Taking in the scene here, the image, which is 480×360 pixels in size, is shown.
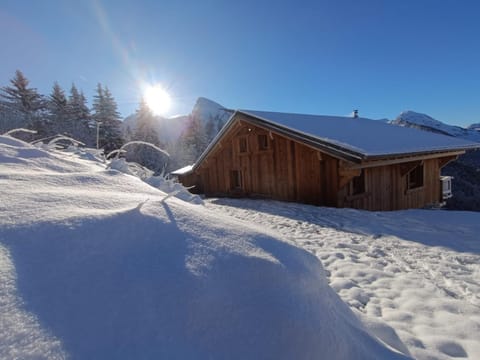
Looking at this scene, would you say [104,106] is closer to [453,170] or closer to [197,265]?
[197,265]

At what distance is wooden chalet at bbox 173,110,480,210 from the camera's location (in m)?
7.43

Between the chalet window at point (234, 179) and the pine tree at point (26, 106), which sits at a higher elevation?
the pine tree at point (26, 106)

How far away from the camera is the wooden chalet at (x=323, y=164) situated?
293 inches

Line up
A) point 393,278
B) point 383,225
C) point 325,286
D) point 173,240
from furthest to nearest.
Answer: point 383,225, point 393,278, point 325,286, point 173,240

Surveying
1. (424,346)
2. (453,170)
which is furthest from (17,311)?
(453,170)

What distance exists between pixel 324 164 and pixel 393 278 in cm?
540

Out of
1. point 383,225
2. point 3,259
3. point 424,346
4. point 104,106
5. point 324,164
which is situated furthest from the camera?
point 104,106

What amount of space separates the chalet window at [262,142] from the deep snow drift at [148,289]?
8.40m

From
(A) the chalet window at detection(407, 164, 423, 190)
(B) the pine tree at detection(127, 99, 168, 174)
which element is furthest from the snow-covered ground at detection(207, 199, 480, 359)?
(B) the pine tree at detection(127, 99, 168, 174)

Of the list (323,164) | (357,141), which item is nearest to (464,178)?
(357,141)

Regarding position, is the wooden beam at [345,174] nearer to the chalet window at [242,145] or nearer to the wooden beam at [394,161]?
the wooden beam at [394,161]

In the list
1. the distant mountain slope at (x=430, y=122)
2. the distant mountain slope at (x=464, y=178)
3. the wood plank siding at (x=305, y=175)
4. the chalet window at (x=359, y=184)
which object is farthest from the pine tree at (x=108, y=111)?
the distant mountain slope at (x=430, y=122)

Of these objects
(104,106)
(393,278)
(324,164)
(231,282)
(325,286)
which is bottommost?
(393,278)

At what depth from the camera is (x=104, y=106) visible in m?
23.2
